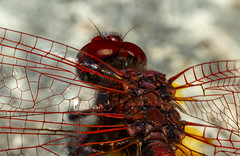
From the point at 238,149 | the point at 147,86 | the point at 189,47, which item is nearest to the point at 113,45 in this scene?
the point at 147,86

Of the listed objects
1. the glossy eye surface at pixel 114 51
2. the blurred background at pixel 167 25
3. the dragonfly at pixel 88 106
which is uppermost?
the blurred background at pixel 167 25

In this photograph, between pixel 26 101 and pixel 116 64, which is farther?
pixel 116 64

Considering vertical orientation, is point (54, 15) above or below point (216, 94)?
above

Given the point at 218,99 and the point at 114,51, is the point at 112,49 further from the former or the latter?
the point at 218,99

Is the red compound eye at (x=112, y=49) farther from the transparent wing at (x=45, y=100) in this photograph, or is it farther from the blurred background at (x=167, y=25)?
→ the blurred background at (x=167, y=25)

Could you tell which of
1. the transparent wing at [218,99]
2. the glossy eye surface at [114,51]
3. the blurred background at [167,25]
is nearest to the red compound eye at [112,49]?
the glossy eye surface at [114,51]

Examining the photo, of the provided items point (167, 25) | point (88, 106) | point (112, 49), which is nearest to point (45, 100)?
point (88, 106)

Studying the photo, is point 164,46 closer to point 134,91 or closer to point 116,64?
point 116,64

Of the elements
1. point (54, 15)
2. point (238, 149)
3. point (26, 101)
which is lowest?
point (238, 149)
